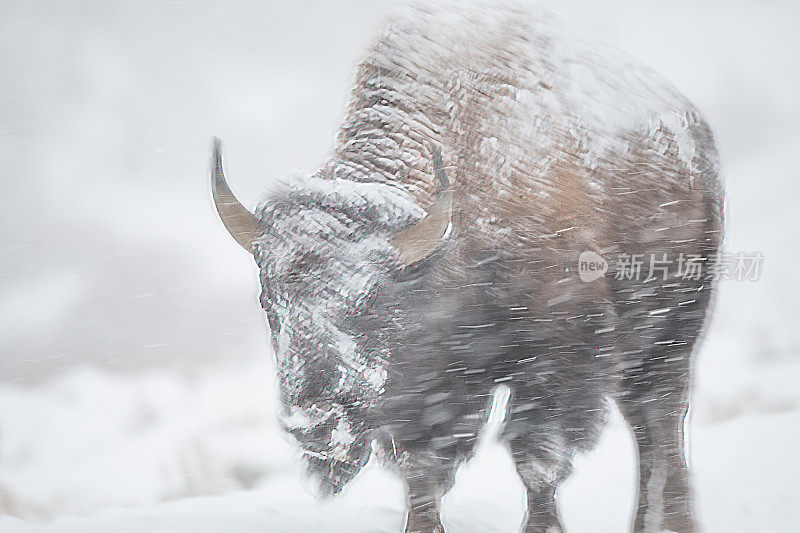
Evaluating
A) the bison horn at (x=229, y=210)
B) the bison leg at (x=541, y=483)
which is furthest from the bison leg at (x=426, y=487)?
the bison horn at (x=229, y=210)

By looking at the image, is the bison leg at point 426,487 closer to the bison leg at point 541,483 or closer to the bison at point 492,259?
the bison at point 492,259

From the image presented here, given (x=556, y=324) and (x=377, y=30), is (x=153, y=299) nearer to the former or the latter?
(x=377, y=30)

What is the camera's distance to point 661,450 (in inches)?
85.7

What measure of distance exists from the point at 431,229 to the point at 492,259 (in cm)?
43

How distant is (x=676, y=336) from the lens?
228 centimetres

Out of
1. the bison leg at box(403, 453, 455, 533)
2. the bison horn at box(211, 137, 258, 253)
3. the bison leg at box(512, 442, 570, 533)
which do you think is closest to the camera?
the bison horn at box(211, 137, 258, 253)

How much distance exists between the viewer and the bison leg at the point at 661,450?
2.10 m

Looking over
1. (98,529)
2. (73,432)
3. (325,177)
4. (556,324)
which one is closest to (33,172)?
(73,432)

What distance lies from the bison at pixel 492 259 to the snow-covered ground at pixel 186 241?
0.75m

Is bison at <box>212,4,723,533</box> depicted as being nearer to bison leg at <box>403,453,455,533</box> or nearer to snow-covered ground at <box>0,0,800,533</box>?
bison leg at <box>403,453,455,533</box>

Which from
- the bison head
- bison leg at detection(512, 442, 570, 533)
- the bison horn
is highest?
the bison horn

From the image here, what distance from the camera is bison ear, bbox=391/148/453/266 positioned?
133cm

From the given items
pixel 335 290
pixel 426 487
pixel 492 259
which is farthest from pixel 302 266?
pixel 426 487

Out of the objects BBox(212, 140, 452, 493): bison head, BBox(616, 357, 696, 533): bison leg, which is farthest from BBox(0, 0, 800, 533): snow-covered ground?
BBox(212, 140, 452, 493): bison head
